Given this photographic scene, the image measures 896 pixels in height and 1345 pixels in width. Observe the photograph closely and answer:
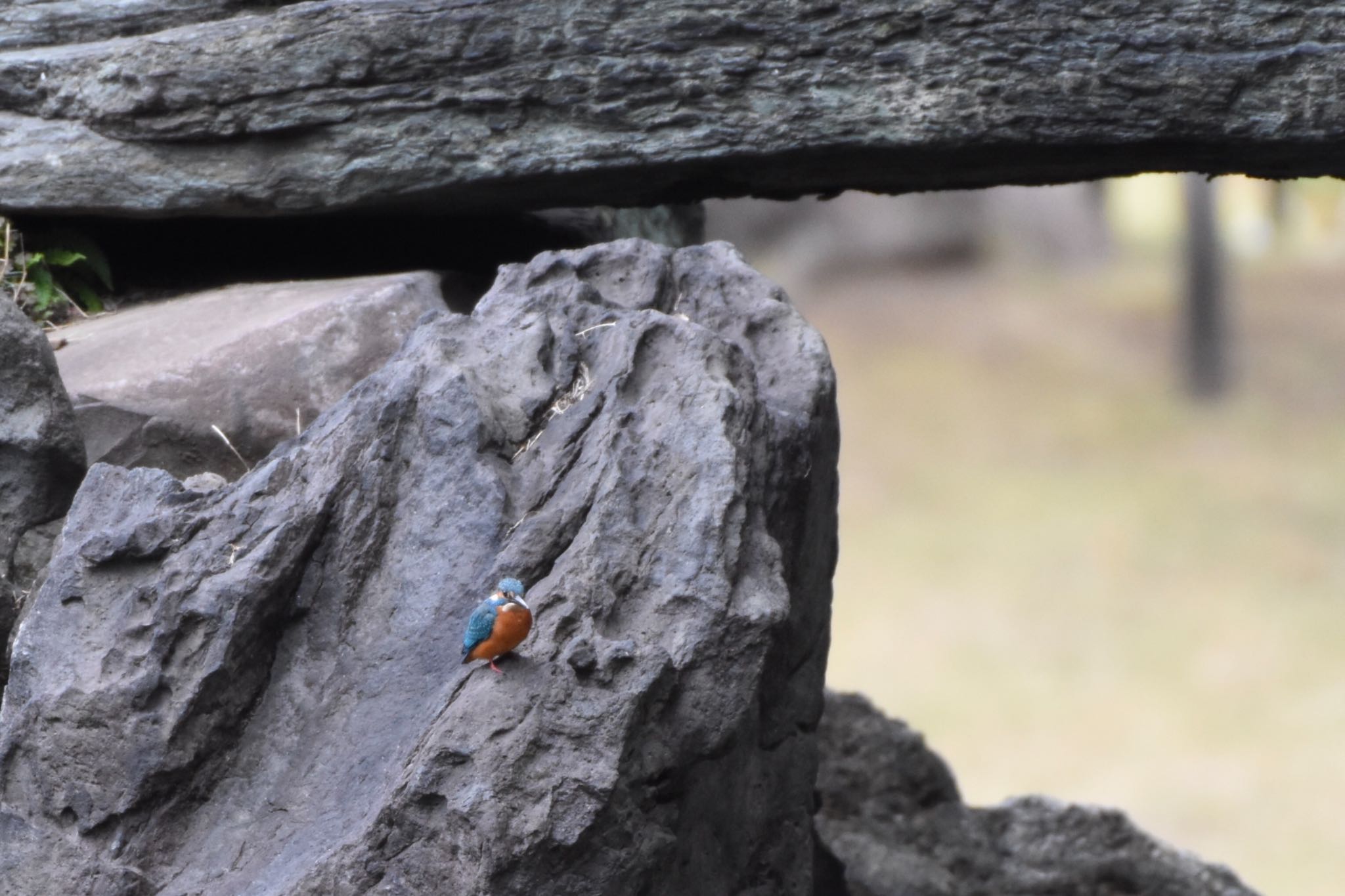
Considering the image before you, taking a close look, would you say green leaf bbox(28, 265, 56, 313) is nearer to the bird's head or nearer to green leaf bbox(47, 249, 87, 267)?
green leaf bbox(47, 249, 87, 267)

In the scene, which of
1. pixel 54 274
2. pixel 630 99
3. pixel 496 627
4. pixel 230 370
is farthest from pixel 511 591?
pixel 54 274

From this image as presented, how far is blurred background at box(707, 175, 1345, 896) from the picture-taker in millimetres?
11625

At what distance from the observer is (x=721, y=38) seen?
4.22 meters

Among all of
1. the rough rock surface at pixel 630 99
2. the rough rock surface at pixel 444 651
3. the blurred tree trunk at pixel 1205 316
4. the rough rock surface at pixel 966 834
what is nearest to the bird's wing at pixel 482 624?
the rough rock surface at pixel 444 651

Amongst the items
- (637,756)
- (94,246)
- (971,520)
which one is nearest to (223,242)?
(94,246)

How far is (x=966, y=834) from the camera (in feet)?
17.4

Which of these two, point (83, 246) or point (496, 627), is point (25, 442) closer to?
point (83, 246)

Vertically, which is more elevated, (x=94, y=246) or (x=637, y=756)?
(x=94, y=246)

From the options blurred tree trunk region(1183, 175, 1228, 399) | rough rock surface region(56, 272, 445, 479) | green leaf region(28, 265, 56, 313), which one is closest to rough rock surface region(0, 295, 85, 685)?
rough rock surface region(56, 272, 445, 479)

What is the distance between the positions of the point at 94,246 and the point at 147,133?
1.80 ft

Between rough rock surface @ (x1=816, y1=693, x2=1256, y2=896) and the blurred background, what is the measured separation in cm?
559

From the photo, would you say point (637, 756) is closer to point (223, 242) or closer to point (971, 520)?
point (223, 242)

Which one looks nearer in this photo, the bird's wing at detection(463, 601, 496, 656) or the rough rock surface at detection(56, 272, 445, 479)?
the bird's wing at detection(463, 601, 496, 656)

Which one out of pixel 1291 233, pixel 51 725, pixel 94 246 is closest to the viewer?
pixel 51 725
